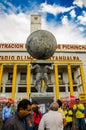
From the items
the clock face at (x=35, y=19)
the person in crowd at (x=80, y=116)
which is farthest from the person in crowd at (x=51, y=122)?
the clock face at (x=35, y=19)

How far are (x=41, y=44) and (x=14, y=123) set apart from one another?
7.36 m

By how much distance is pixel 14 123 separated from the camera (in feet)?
7.48

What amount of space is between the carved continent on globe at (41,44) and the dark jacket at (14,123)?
720cm

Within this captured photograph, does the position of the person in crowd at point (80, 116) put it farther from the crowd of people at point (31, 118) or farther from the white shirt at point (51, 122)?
the white shirt at point (51, 122)

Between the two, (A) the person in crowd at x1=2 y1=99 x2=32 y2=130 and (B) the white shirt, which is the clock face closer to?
(B) the white shirt

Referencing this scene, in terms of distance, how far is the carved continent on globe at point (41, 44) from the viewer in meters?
9.42

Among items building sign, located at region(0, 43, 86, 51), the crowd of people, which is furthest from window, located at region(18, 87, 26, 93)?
the crowd of people

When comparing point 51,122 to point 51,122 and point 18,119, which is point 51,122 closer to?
point 51,122

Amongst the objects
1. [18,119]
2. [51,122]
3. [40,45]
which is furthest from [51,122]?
[40,45]

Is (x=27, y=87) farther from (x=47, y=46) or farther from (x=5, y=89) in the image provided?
(x=47, y=46)

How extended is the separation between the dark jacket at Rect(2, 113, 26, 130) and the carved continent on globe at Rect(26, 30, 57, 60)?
720 cm

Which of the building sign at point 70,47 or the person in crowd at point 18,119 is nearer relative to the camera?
the person in crowd at point 18,119

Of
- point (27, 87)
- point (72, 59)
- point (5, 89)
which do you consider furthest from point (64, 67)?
point (5, 89)

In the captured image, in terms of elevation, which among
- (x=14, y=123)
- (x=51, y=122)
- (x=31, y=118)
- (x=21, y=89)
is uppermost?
(x=14, y=123)
